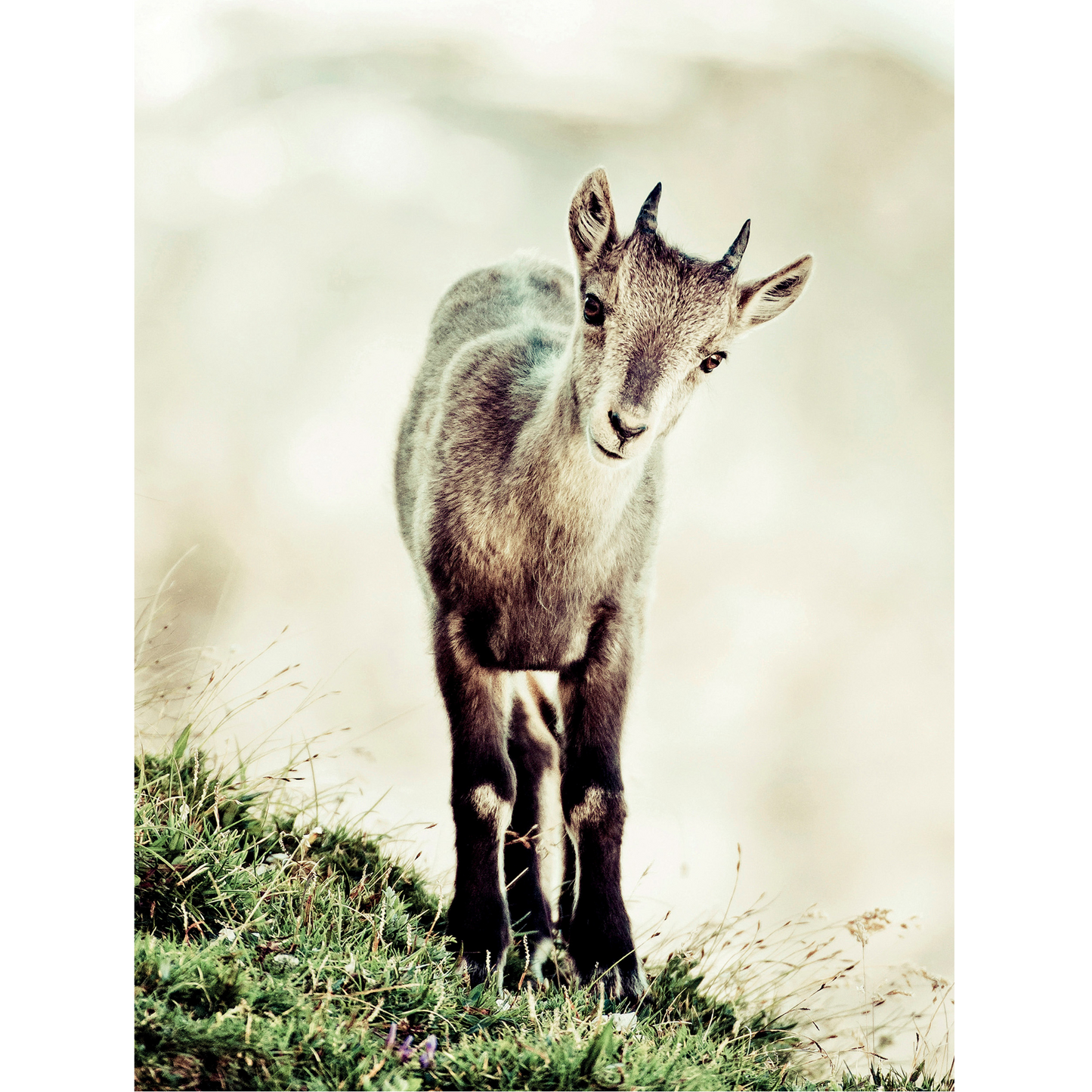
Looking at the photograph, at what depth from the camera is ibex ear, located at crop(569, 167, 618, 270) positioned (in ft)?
12.8

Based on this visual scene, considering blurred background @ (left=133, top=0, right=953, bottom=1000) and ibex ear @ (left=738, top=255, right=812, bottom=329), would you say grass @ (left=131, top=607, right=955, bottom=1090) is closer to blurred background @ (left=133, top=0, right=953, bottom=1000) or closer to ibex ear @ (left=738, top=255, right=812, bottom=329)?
blurred background @ (left=133, top=0, right=953, bottom=1000)

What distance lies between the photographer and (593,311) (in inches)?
154

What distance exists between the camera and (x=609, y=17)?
15.2 ft

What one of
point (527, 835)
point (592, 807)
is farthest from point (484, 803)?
point (527, 835)

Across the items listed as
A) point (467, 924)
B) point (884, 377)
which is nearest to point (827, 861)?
point (467, 924)

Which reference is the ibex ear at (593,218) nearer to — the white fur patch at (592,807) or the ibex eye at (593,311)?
the ibex eye at (593,311)

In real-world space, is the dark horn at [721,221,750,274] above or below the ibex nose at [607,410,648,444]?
above

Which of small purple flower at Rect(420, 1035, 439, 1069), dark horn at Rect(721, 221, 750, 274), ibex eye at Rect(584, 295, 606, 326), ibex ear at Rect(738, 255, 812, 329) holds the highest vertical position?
dark horn at Rect(721, 221, 750, 274)

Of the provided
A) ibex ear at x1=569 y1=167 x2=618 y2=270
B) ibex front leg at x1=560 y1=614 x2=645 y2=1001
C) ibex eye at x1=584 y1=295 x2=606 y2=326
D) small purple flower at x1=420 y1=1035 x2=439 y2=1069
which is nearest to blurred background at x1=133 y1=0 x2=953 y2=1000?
ibex front leg at x1=560 y1=614 x2=645 y2=1001

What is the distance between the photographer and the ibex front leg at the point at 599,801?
157 inches

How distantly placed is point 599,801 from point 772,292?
7.22ft

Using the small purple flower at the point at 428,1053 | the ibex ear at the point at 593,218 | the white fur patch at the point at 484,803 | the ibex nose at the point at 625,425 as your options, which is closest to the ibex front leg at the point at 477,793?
the white fur patch at the point at 484,803

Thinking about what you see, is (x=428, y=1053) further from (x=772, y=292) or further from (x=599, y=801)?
(x=772, y=292)
